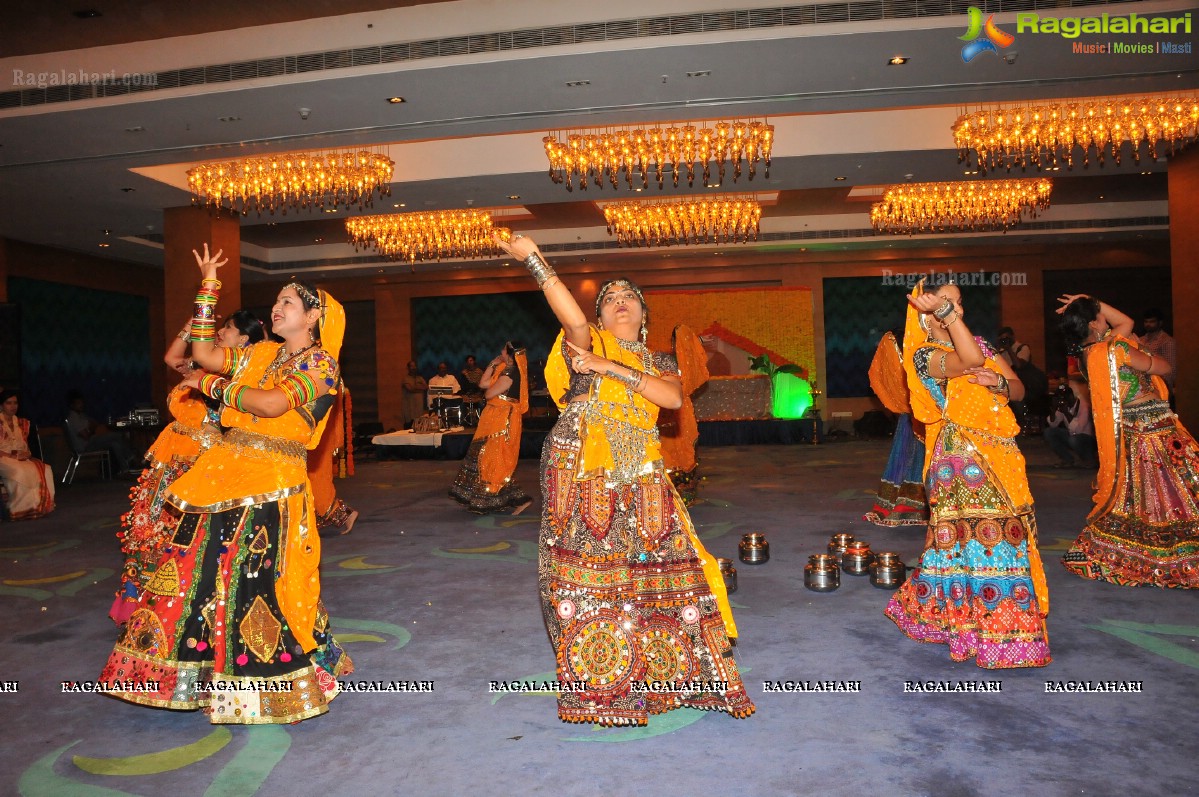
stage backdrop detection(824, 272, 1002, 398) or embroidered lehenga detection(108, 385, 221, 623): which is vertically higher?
stage backdrop detection(824, 272, 1002, 398)

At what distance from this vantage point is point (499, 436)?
23.6ft

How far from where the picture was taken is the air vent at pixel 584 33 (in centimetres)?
537

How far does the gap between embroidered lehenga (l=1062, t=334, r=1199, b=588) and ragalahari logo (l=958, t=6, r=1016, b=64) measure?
2321mm

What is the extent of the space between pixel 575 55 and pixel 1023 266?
11.8m

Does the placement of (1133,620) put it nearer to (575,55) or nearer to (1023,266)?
(575,55)

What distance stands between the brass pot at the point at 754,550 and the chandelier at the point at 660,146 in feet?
13.4

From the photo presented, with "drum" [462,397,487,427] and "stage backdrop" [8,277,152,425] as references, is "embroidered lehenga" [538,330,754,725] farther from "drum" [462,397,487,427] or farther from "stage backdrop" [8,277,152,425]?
"stage backdrop" [8,277,152,425]

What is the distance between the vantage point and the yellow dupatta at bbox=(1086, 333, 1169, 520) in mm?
4418

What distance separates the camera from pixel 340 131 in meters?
7.36

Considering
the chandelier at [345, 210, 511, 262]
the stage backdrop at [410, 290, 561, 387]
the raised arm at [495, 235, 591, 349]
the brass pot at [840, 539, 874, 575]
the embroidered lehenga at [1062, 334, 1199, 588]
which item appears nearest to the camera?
the raised arm at [495, 235, 591, 349]

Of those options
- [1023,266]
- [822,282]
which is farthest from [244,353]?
[1023,266]

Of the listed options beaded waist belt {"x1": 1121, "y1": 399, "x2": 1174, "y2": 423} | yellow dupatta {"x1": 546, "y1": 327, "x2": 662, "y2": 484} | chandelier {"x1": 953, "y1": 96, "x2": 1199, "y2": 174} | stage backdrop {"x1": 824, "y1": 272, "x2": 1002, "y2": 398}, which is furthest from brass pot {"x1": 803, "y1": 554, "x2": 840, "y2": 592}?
stage backdrop {"x1": 824, "y1": 272, "x2": 1002, "y2": 398}

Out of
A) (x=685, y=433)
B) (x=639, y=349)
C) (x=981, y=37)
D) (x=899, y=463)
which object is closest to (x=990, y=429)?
(x=639, y=349)

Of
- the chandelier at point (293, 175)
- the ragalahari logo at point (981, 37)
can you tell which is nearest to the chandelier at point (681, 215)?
the chandelier at point (293, 175)
